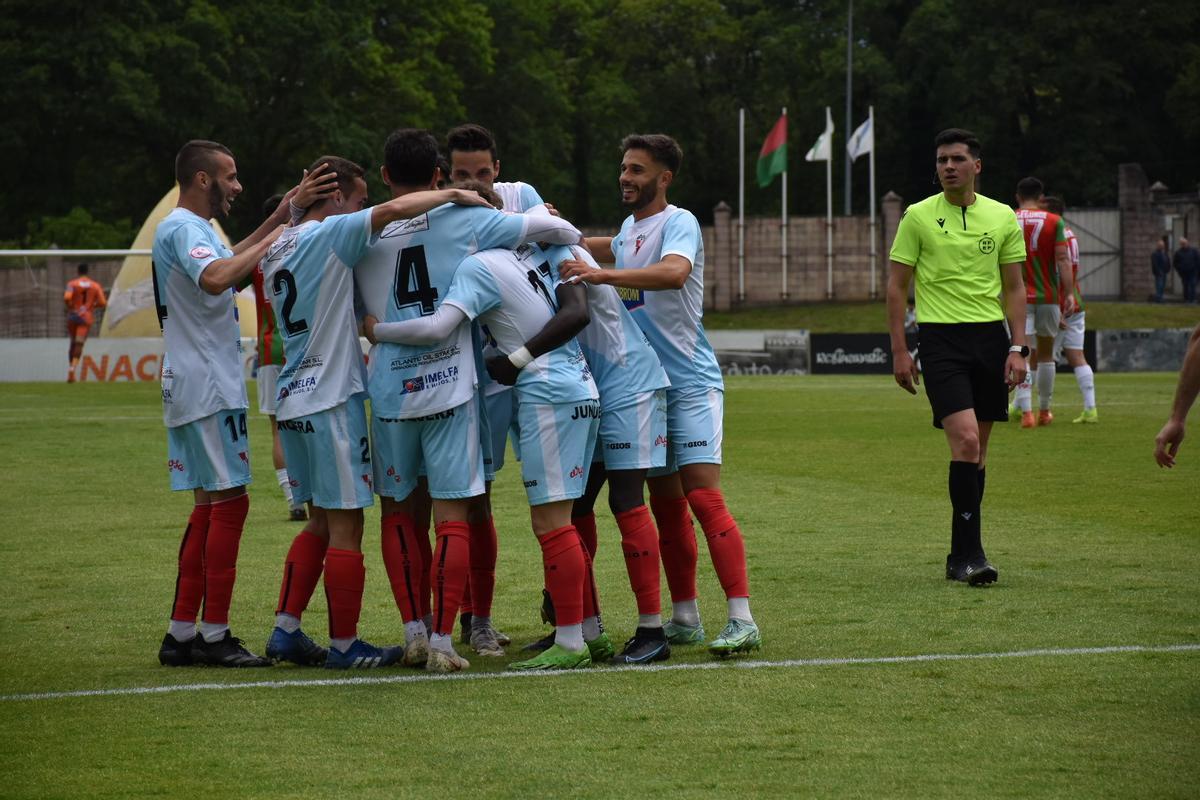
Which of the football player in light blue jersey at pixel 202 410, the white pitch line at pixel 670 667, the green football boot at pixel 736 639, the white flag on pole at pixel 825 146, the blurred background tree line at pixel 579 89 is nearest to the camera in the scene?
the white pitch line at pixel 670 667

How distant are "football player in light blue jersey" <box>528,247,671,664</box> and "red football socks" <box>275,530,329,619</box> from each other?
1235mm

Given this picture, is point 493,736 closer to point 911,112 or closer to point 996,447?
point 996,447

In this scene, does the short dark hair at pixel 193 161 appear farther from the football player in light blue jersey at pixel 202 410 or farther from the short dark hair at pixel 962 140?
the short dark hair at pixel 962 140

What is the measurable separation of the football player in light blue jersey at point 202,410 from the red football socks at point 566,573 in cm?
124

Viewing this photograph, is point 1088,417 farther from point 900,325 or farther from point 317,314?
point 317,314

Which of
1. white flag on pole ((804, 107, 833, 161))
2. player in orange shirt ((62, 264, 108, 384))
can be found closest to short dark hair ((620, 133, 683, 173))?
player in orange shirt ((62, 264, 108, 384))

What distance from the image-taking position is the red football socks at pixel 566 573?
22.0 ft

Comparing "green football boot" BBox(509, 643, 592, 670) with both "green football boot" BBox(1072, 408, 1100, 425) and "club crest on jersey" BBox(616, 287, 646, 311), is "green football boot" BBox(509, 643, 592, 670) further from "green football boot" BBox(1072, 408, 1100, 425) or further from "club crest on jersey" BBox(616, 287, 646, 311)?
"green football boot" BBox(1072, 408, 1100, 425)

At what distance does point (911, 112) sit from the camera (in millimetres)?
66500

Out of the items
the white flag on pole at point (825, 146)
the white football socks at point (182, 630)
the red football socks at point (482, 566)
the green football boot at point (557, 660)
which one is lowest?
the green football boot at point (557, 660)

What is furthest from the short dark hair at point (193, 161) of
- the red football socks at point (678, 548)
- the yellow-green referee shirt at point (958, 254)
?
the yellow-green referee shirt at point (958, 254)

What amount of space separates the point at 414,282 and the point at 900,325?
11.3ft

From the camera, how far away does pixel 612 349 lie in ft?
23.0

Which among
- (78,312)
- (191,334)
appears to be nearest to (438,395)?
(191,334)
